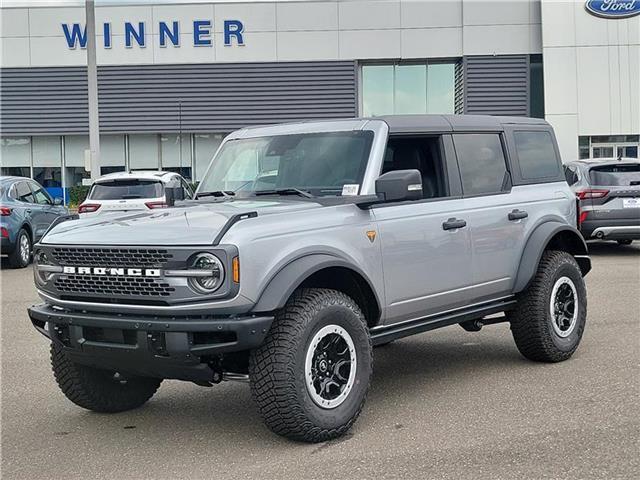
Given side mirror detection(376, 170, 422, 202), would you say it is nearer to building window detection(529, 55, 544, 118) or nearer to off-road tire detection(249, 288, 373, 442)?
off-road tire detection(249, 288, 373, 442)

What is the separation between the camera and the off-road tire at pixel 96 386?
17.0 ft

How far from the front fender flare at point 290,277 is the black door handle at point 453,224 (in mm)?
1122

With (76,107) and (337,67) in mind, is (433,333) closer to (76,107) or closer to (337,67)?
(337,67)

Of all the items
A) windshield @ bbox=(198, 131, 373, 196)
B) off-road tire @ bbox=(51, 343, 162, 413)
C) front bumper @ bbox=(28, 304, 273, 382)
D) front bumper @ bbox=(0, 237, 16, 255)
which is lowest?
off-road tire @ bbox=(51, 343, 162, 413)

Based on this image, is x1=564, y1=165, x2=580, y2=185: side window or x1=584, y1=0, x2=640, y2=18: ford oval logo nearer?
x1=564, y1=165, x2=580, y2=185: side window

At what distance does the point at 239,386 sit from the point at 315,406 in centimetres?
173

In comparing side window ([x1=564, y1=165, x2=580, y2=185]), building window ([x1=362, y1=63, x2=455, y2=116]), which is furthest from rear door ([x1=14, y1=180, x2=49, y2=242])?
building window ([x1=362, y1=63, x2=455, y2=116])

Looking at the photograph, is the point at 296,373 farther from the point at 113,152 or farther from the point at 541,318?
the point at 113,152

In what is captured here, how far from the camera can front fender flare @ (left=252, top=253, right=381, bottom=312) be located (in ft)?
14.1

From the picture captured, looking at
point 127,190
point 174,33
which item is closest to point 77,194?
point 174,33

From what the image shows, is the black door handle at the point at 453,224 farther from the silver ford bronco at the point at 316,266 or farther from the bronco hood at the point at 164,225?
the bronco hood at the point at 164,225

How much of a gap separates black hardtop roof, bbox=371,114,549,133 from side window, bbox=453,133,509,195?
0.06m

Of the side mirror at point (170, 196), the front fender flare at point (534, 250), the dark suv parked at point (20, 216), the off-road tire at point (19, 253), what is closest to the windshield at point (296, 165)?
the side mirror at point (170, 196)

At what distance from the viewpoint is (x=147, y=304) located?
439 centimetres
